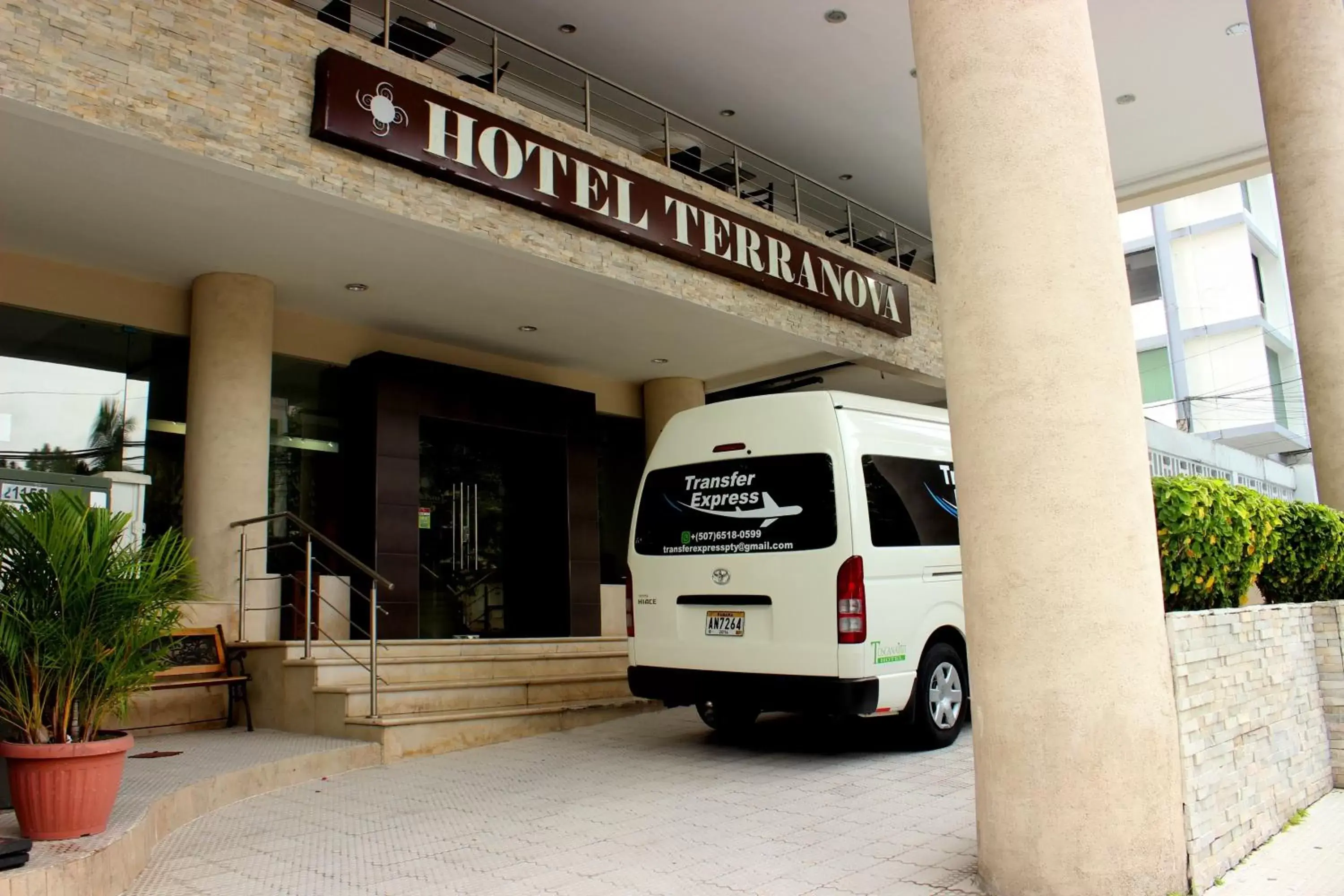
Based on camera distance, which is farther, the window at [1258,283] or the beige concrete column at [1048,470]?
the window at [1258,283]

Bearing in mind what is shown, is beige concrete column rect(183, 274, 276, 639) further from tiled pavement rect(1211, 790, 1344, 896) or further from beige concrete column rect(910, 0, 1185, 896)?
tiled pavement rect(1211, 790, 1344, 896)

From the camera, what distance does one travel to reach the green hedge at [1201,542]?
4.60m

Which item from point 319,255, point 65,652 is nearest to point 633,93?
point 319,255

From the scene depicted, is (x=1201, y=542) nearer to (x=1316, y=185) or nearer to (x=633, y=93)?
(x=1316, y=185)

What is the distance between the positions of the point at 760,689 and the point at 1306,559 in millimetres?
3532

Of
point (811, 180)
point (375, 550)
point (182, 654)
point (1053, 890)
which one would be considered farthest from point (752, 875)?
point (811, 180)

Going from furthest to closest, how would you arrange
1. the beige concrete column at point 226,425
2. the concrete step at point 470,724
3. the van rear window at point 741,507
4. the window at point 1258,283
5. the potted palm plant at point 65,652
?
the window at point 1258,283 < the beige concrete column at point 226,425 < the concrete step at point 470,724 < the van rear window at point 741,507 < the potted palm plant at point 65,652

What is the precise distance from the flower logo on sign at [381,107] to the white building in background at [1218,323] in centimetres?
3178

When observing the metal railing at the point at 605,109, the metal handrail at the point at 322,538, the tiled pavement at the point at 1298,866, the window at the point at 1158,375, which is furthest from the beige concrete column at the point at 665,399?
the window at the point at 1158,375

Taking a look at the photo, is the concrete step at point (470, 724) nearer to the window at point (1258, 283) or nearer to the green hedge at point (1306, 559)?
the green hedge at point (1306, 559)

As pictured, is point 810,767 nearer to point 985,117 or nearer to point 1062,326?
point 1062,326

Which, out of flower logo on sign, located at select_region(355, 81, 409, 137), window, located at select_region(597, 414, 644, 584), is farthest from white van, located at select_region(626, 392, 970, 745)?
window, located at select_region(597, 414, 644, 584)

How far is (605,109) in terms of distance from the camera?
38.7 ft

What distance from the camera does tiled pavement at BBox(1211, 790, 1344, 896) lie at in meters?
3.72
